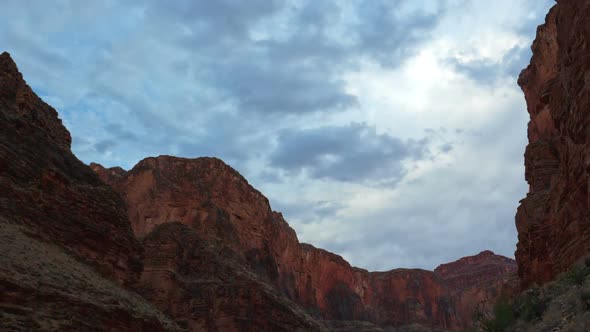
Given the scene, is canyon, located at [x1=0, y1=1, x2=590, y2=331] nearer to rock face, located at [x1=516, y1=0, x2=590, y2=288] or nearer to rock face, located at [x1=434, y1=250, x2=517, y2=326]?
rock face, located at [x1=516, y1=0, x2=590, y2=288]

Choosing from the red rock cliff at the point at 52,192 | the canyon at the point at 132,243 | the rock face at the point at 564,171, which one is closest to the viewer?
the rock face at the point at 564,171

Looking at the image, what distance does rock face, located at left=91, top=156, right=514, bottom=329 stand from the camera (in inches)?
2596

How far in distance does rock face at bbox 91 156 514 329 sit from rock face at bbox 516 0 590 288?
27.1 m

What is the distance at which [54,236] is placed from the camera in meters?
26.3

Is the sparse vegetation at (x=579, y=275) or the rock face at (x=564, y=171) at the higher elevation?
the rock face at (x=564, y=171)

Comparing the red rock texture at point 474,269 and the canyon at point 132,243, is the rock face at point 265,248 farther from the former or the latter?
the red rock texture at point 474,269

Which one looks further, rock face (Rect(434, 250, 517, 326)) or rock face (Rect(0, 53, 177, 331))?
rock face (Rect(434, 250, 517, 326))

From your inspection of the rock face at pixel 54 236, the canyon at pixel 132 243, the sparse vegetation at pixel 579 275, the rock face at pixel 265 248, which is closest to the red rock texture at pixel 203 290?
the canyon at pixel 132 243

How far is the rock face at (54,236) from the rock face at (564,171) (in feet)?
61.3

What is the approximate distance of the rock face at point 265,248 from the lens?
216ft

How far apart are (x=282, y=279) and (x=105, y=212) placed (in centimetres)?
6274

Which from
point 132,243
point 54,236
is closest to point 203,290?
point 132,243

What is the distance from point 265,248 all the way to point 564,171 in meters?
56.4

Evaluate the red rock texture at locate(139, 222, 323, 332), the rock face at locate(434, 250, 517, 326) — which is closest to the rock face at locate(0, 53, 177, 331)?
the red rock texture at locate(139, 222, 323, 332)
